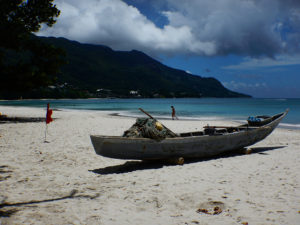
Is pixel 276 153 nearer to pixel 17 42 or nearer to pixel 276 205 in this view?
pixel 276 205

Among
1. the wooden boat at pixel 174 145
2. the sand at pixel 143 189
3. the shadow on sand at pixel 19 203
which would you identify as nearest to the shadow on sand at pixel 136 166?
the sand at pixel 143 189

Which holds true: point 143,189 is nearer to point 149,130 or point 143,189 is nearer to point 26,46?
point 149,130

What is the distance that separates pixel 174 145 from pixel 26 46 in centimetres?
1762

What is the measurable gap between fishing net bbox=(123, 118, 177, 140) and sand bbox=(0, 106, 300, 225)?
1.02 metres

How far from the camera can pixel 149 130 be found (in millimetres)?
7195

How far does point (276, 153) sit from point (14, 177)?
9.26m

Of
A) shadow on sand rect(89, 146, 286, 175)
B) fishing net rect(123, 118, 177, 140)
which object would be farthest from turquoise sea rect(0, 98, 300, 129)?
fishing net rect(123, 118, 177, 140)

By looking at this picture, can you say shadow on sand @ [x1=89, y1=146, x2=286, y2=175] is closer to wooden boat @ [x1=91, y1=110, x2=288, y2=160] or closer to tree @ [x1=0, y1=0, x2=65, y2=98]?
wooden boat @ [x1=91, y1=110, x2=288, y2=160]

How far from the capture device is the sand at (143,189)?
13.8 ft

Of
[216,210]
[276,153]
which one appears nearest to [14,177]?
[216,210]

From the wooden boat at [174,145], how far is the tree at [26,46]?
15025 mm

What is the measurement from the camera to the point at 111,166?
25.2 ft

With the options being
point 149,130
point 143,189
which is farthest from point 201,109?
point 143,189

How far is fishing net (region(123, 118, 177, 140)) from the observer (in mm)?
7203
